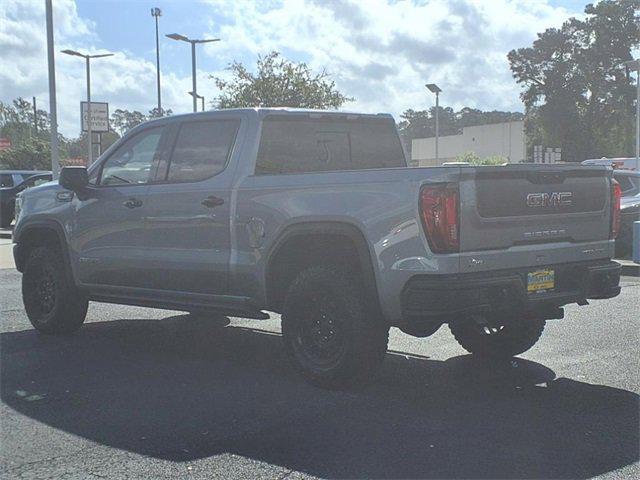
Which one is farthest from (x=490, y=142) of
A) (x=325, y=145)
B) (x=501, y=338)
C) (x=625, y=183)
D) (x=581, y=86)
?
(x=501, y=338)

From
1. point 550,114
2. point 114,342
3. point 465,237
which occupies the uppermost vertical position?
point 550,114

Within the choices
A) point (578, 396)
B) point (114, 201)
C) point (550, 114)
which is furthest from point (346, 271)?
point (550, 114)

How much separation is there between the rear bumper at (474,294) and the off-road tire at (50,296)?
3.69m

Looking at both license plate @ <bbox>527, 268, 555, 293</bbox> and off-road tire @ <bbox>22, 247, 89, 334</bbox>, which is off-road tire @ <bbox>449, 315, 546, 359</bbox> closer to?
license plate @ <bbox>527, 268, 555, 293</bbox>

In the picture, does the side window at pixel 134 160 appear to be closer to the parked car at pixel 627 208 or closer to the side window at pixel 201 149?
the side window at pixel 201 149

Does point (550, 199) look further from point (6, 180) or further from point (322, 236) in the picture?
point (6, 180)

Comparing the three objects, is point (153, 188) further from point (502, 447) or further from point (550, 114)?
point (550, 114)

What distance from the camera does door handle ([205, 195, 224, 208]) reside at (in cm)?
575

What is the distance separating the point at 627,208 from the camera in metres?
12.5

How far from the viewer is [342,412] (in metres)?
4.70

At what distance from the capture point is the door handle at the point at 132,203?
20.8ft

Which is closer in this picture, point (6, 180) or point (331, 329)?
point (331, 329)

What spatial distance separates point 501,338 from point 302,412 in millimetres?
2105

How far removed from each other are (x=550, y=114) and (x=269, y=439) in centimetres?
5789
